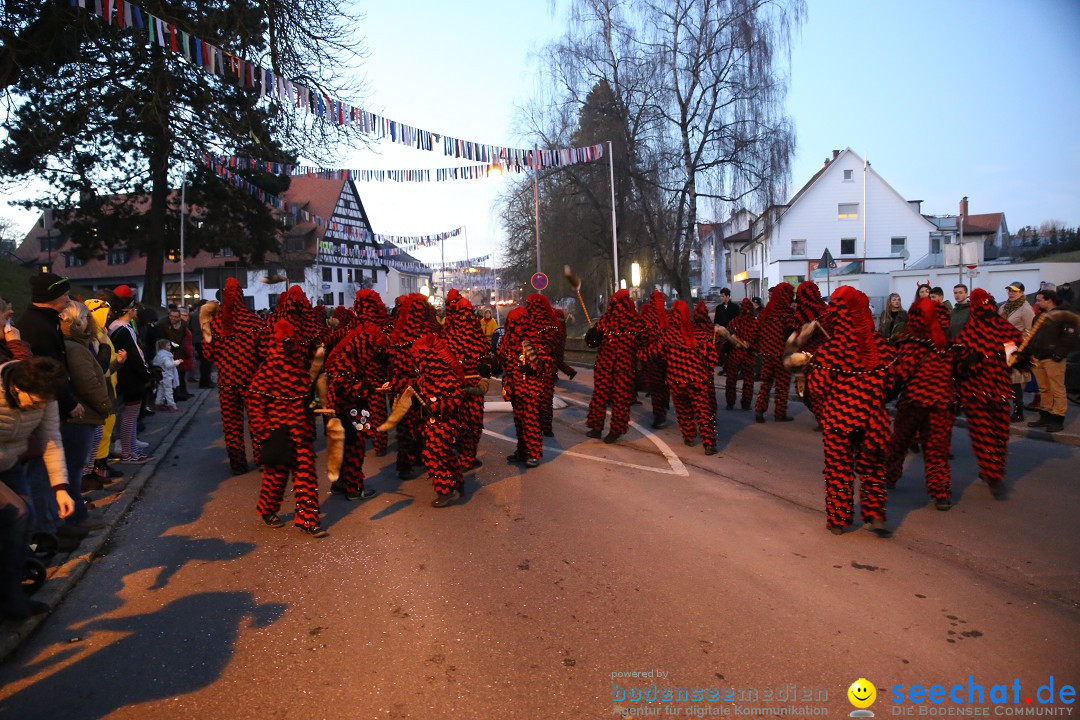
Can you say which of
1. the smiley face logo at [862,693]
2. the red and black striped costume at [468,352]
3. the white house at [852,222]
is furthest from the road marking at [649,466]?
the white house at [852,222]

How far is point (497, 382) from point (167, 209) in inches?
762

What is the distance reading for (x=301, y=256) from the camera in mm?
52906

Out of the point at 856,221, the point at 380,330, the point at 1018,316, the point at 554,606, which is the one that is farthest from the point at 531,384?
the point at 856,221

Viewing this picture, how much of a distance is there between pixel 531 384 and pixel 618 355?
192 centimetres

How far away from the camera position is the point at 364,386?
820 centimetres

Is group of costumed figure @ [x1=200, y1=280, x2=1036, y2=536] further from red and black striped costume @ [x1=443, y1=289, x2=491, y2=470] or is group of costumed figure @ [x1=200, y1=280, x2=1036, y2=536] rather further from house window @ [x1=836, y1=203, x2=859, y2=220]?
house window @ [x1=836, y1=203, x2=859, y2=220]

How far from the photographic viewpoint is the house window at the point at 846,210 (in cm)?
5212

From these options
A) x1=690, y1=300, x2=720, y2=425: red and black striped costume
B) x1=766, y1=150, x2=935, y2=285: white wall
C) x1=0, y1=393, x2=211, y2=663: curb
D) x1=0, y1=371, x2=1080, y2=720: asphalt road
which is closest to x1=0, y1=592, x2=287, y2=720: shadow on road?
x1=0, y1=371, x2=1080, y2=720: asphalt road

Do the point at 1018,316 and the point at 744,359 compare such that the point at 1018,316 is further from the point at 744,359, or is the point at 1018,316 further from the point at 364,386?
the point at 364,386

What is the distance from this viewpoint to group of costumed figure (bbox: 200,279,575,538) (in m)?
6.63

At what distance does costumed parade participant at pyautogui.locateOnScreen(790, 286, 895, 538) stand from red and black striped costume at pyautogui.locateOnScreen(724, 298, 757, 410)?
22.0 ft

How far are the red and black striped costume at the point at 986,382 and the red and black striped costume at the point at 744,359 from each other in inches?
224

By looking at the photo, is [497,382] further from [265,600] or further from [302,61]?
[265,600]

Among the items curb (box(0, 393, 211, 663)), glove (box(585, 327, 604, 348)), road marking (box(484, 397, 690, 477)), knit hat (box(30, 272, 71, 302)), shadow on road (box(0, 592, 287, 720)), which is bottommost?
road marking (box(484, 397, 690, 477))
